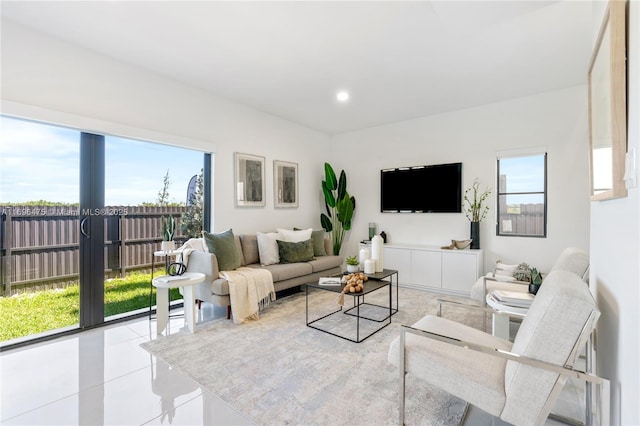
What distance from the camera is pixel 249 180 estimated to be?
459 centimetres

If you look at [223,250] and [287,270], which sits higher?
[223,250]

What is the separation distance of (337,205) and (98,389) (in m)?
4.45

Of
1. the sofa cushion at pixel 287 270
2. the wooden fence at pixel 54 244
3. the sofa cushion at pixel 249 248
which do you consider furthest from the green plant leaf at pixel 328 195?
the wooden fence at pixel 54 244

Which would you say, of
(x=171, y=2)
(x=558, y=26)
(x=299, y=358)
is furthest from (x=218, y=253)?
(x=558, y=26)

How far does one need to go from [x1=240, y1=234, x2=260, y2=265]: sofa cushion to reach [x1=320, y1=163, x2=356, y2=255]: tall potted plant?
6.11 ft

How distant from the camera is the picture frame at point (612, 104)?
3.53ft

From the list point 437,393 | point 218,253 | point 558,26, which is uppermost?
point 558,26

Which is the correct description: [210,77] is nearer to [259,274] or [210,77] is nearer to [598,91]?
[259,274]

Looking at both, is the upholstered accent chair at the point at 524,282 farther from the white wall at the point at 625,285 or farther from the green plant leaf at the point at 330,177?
the green plant leaf at the point at 330,177

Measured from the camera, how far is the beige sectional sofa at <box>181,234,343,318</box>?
3.28 metres

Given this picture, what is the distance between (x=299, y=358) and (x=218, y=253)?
1.71 metres

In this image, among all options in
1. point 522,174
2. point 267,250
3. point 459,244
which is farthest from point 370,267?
point 522,174

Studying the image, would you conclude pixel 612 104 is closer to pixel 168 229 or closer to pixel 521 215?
pixel 521 215

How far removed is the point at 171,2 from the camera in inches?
90.4
